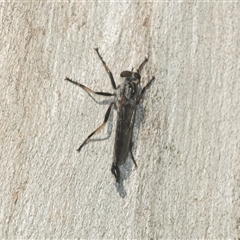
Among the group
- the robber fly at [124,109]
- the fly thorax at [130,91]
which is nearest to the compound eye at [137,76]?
the robber fly at [124,109]

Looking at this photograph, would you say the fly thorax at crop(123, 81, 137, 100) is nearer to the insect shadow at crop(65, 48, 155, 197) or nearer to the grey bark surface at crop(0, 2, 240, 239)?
the insect shadow at crop(65, 48, 155, 197)

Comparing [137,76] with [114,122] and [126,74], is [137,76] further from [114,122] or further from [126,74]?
[114,122]

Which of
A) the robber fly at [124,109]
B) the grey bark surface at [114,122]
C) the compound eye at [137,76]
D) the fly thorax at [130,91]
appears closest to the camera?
the grey bark surface at [114,122]

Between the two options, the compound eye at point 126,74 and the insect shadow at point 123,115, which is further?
the compound eye at point 126,74

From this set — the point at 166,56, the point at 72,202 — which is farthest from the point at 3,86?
the point at 166,56

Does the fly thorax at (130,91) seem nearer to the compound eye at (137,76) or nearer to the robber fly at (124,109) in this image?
the robber fly at (124,109)

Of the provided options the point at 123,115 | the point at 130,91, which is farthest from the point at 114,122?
the point at 130,91

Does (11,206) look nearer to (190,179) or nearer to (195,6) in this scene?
(190,179)
